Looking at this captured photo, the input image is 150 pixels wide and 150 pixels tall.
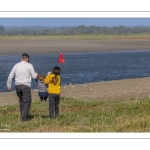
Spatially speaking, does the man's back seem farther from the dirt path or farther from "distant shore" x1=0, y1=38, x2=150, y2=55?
"distant shore" x1=0, y1=38, x2=150, y2=55

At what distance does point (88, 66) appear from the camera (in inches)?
1415

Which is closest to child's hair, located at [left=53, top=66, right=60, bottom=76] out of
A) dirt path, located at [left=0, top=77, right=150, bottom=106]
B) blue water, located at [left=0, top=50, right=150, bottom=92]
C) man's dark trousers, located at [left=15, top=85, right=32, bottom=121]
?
man's dark trousers, located at [left=15, top=85, right=32, bottom=121]

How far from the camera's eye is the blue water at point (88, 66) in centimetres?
2886

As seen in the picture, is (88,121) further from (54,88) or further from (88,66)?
(88,66)

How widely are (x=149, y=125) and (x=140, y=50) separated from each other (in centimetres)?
4383

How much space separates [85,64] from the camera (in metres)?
37.3

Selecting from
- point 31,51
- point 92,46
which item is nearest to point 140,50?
point 92,46

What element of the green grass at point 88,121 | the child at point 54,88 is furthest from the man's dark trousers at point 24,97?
the child at point 54,88

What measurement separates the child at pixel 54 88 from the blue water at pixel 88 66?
38.8 feet

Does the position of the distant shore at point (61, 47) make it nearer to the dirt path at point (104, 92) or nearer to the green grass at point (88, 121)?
the dirt path at point (104, 92)

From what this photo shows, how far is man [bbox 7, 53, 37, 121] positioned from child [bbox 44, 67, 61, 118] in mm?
444

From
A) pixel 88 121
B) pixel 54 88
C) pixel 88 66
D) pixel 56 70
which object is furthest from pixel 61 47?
pixel 88 121

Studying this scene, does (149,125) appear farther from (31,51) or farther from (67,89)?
(31,51)

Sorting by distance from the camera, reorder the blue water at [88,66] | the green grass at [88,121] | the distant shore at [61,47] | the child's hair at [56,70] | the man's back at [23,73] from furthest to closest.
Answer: the distant shore at [61,47], the blue water at [88,66], the child's hair at [56,70], the man's back at [23,73], the green grass at [88,121]
